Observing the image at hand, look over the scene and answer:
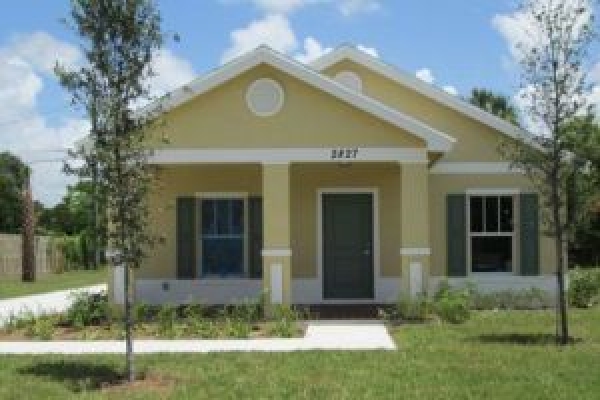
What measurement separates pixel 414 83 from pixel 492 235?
12.6 ft

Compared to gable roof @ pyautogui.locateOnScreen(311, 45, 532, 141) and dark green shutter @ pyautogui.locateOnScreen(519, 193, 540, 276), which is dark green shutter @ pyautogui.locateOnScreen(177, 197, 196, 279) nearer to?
gable roof @ pyautogui.locateOnScreen(311, 45, 532, 141)

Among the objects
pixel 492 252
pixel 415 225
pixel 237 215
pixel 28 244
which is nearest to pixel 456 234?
pixel 492 252

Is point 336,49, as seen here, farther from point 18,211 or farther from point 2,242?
point 18,211

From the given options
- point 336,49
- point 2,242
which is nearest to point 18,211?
point 2,242

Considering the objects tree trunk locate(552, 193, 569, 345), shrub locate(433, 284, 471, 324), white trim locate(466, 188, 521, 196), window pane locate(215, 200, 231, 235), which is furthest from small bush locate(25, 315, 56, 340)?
white trim locate(466, 188, 521, 196)

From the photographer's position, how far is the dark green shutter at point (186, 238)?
21.1m

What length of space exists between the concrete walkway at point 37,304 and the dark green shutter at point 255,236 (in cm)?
383

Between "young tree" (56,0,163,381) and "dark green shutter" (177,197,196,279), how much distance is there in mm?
8887

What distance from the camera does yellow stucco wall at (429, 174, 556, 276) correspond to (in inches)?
854

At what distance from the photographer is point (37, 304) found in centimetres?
2408

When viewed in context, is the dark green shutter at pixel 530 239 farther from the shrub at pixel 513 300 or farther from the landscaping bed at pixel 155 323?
the landscaping bed at pixel 155 323

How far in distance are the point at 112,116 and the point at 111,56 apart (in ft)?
2.35

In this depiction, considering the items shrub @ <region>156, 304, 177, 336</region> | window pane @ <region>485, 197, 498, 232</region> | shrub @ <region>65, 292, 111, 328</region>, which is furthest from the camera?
window pane @ <region>485, 197, 498, 232</region>

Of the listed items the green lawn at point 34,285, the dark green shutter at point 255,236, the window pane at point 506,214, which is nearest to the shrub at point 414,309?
the dark green shutter at point 255,236
